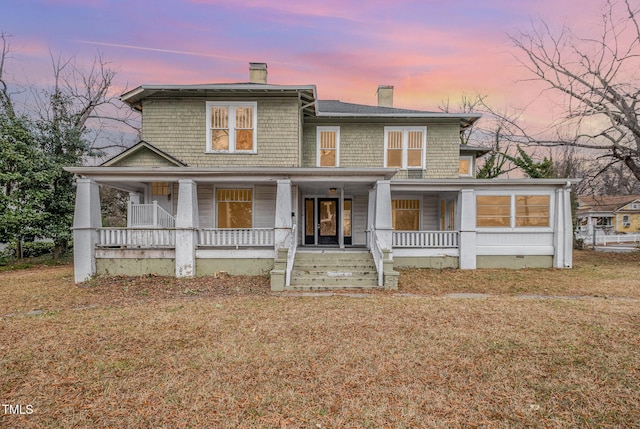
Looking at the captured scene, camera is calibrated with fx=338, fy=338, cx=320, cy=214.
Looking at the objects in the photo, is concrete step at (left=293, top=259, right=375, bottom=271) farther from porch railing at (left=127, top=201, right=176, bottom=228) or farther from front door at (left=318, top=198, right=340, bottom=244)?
porch railing at (left=127, top=201, right=176, bottom=228)

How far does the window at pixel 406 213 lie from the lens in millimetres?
15422

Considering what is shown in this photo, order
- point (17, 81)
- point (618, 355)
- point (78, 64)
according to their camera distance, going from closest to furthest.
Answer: point (618, 355)
point (17, 81)
point (78, 64)

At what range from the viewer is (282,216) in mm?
11109

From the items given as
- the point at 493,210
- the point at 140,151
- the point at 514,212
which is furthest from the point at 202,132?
the point at 514,212

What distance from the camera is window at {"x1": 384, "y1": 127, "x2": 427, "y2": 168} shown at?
14.8 m

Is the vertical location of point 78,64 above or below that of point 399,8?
above

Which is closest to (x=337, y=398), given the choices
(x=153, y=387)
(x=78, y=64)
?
(x=153, y=387)

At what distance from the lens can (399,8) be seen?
43.0 feet

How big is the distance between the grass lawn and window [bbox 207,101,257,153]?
6571mm

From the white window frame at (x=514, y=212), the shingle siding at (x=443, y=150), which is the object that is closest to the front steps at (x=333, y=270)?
the white window frame at (x=514, y=212)

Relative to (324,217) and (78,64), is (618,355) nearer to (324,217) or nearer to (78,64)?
(324,217)

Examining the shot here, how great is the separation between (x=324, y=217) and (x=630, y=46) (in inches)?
624

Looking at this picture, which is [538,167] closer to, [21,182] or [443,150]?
[443,150]

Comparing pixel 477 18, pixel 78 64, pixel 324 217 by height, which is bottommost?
pixel 324 217
